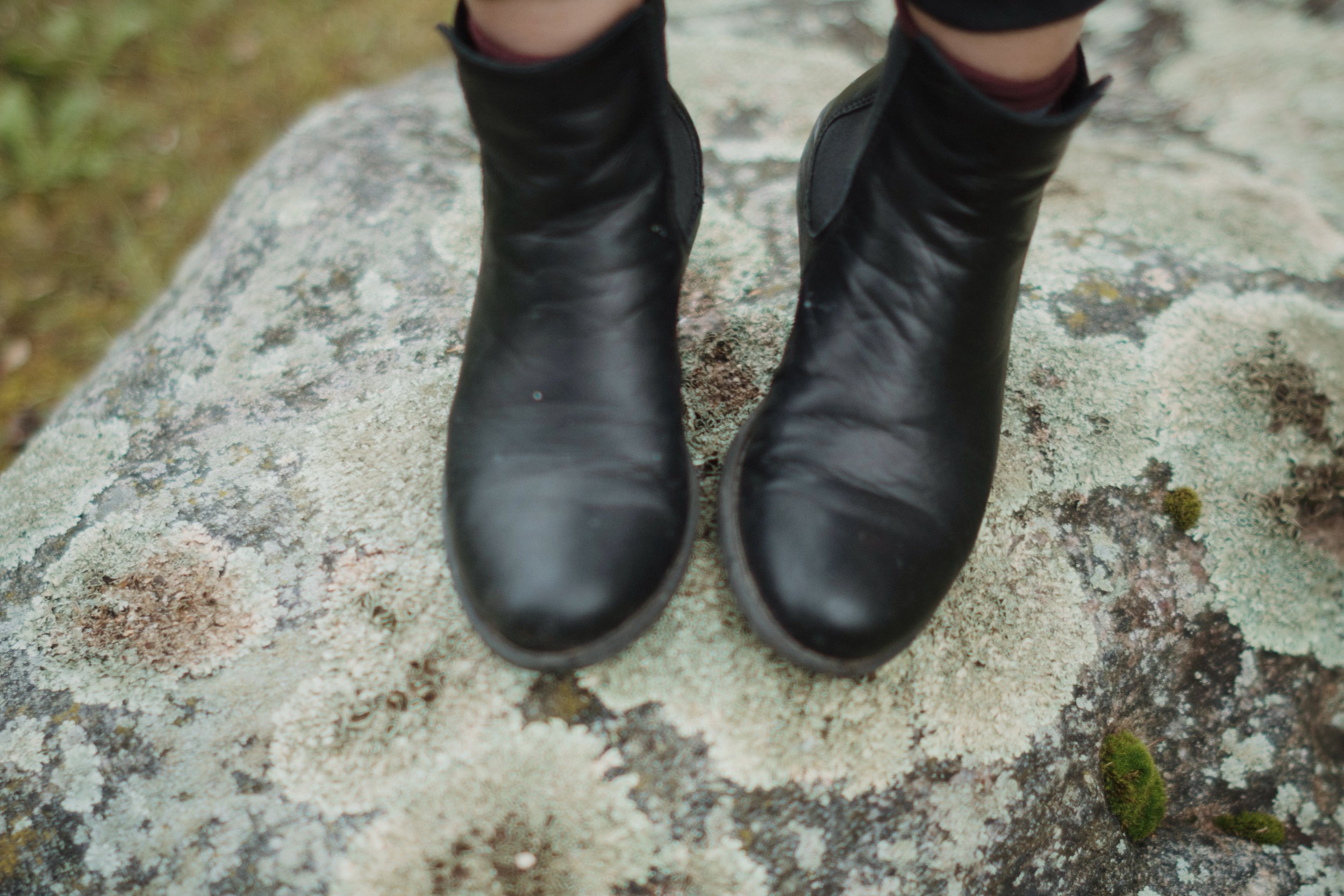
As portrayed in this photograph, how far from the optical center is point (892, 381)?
1241 millimetres

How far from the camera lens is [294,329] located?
5.50 feet

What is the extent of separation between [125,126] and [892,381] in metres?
3.15

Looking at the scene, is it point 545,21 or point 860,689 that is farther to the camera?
point 860,689

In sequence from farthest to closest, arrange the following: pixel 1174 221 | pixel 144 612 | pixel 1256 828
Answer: pixel 1174 221 < pixel 1256 828 < pixel 144 612

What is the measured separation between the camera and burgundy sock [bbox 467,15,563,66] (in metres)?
1.06

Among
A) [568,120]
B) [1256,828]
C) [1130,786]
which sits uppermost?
[568,120]

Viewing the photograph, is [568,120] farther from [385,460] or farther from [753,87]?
[753,87]

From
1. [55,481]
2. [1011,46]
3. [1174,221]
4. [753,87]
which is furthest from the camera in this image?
[753,87]

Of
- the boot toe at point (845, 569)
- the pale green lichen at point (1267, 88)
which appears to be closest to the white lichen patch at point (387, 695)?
the boot toe at point (845, 569)

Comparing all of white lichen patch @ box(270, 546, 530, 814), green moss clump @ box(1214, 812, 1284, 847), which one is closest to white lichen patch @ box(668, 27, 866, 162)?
white lichen patch @ box(270, 546, 530, 814)

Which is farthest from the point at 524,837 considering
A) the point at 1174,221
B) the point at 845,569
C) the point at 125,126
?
the point at 125,126

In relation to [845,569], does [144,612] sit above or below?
below

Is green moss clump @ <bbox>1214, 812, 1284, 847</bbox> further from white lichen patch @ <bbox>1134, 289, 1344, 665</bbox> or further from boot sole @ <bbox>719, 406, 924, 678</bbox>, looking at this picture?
boot sole @ <bbox>719, 406, 924, 678</bbox>

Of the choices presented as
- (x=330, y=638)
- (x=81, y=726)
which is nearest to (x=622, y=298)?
(x=330, y=638)
